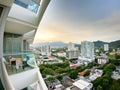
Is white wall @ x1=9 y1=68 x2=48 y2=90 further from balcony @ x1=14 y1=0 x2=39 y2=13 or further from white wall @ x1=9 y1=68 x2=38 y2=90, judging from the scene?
balcony @ x1=14 y1=0 x2=39 y2=13

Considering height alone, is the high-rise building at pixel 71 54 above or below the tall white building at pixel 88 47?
below

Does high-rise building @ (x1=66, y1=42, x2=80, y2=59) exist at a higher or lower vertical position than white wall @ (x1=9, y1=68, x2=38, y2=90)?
lower

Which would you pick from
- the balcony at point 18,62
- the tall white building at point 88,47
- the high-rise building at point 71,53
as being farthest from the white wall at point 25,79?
the high-rise building at point 71,53

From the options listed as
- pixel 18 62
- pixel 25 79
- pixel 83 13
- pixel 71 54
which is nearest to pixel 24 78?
pixel 25 79

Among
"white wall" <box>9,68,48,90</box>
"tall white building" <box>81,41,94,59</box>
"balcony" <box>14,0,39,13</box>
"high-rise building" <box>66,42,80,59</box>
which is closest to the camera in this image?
"white wall" <box>9,68,48,90</box>

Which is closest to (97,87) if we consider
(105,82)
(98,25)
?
(105,82)

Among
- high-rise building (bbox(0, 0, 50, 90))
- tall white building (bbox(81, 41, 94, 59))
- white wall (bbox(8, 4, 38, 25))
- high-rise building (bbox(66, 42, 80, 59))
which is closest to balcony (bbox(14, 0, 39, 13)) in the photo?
high-rise building (bbox(0, 0, 50, 90))

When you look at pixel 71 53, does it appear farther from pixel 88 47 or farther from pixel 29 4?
pixel 29 4

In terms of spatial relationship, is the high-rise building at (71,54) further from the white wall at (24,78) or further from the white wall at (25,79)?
the white wall at (24,78)

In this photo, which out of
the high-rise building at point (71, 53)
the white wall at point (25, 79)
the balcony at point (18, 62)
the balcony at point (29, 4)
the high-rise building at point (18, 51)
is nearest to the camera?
the high-rise building at point (18, 51)
